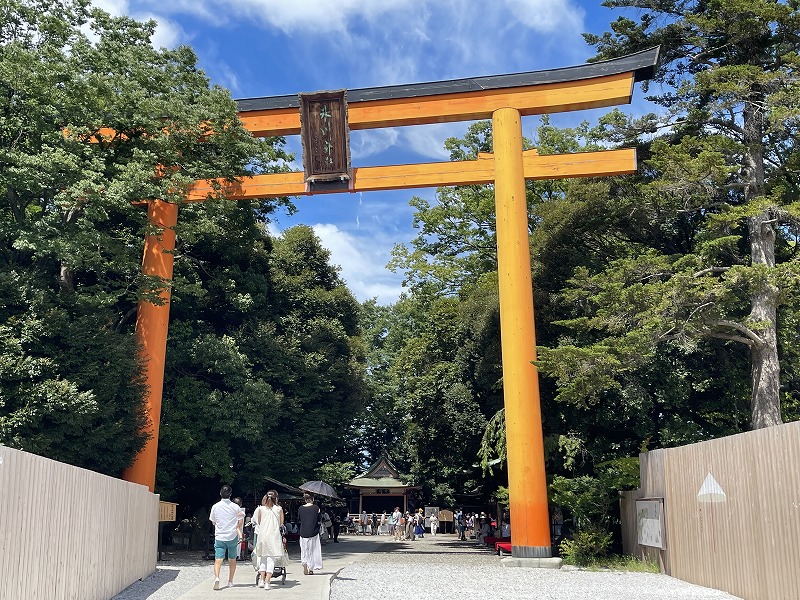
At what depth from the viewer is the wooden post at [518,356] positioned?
15.2 m

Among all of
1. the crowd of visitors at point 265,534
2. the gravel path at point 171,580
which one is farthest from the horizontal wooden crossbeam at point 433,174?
the crowd of visitors at point 265,534

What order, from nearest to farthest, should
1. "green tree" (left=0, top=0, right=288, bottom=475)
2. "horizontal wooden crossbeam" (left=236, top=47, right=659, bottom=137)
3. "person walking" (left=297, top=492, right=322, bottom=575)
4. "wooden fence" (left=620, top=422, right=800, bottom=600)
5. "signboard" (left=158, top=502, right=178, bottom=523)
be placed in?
"wooden fence" (left=620, top=422, right=800, bottom=600), "person walking" (left=297, top=492, right=322, bottom=575), "green tree" (left=0, top=0, right=288, bottom=475), "signboard" (left=158, top=502, right=178, bottom=523), "horizontal wooden crossbeam" (left=236, top=47, right=659, bottom=137)

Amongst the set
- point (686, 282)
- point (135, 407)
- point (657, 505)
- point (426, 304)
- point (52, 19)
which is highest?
point (52, 19)

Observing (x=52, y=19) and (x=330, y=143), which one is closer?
(x=52, y=19)

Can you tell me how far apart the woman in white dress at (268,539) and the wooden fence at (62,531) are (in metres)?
1.79

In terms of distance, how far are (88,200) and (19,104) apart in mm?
2308

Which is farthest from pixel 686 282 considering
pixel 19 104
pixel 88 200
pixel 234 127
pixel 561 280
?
pixel 19 104

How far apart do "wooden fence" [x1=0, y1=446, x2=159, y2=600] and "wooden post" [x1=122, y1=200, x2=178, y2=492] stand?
245 inches

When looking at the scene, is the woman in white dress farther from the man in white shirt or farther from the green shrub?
the green shrub

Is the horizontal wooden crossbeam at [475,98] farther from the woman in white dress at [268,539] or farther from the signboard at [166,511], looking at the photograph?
the woman in white dress at [268,539]

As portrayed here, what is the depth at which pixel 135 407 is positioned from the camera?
52.9ft

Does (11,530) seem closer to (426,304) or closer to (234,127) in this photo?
(234,127)

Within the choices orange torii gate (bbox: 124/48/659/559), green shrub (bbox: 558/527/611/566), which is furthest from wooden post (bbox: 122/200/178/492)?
green shrub (bbox: 558/527/611/566)

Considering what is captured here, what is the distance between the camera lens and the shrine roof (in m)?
16.6
